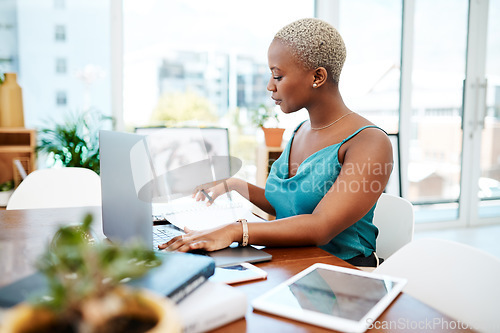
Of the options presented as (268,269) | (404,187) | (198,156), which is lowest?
(404,187)

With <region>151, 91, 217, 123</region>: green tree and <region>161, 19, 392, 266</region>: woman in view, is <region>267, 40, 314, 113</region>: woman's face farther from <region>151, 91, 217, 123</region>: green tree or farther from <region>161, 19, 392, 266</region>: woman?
<region>151, 91, 217, 123</region>: green tree

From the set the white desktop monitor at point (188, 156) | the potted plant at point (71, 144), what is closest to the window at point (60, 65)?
the potted plant at point (71, 144)

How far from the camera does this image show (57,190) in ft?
5.95

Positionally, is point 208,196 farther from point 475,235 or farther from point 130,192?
point 475,235

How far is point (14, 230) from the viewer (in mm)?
1117

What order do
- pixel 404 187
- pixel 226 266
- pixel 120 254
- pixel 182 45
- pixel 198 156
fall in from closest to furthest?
pixel 120 254 → pixel 226 266 → pixel 198 156 → pixel 182 45 → pixel 404 187

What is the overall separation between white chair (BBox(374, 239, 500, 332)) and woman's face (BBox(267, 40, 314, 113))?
24.3 inches

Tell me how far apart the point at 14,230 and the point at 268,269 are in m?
0.72

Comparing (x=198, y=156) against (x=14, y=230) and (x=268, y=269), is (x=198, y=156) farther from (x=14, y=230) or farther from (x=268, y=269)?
(x=268, y=269)

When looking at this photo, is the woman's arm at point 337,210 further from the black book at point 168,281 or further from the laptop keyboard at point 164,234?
the black book at point 168,281

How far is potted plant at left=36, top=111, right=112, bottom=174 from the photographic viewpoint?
9.03ft

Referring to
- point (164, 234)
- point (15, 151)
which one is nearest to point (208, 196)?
point (164, 234)

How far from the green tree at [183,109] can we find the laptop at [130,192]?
94.1 inches

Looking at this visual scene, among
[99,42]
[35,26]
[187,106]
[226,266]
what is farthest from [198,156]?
[35,26]
